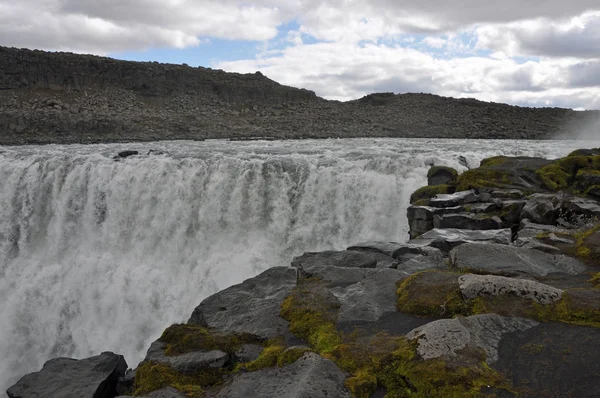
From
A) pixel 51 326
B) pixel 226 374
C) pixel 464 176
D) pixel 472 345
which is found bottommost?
pixel 51 326

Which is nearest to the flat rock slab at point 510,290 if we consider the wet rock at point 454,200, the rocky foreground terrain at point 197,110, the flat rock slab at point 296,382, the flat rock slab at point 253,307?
the flat rock slab at point 296,382

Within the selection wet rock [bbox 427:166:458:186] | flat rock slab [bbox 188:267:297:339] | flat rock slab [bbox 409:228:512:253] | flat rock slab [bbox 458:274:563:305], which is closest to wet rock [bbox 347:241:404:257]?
flat rock slab [bbox 409:228:512:253]

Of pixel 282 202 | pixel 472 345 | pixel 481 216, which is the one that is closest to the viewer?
pixel 472 345

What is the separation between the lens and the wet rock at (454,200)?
531 inches

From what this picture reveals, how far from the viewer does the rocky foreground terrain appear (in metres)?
53.9

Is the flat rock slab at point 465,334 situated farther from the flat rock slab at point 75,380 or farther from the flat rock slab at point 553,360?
the flat rock slab at point 75,380

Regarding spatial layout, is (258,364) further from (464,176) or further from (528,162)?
(528,162)

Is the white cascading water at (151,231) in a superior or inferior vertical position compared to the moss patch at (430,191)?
inferior

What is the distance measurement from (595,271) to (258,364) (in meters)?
5.27

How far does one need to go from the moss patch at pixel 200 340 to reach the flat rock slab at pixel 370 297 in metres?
1.33

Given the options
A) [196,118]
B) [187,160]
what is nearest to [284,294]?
[187,160]

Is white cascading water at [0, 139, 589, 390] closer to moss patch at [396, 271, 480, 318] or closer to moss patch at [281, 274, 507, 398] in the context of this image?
moss patch at [396, 271, 480, 318]

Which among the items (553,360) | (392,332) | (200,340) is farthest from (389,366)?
(200,340)

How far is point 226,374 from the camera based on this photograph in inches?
216
